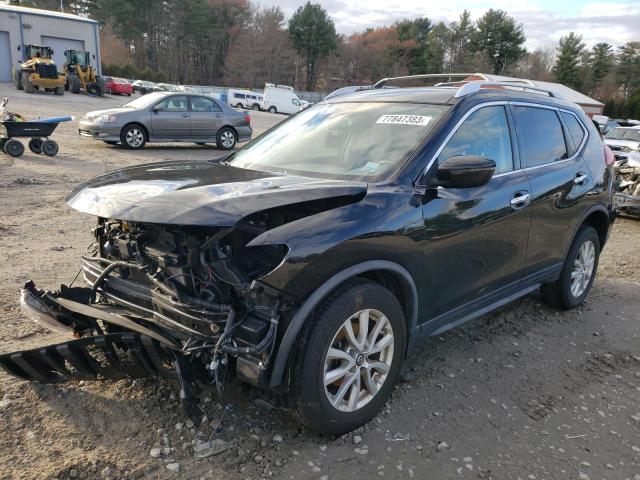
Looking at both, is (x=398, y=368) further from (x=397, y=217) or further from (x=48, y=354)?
(x=48, y=354)

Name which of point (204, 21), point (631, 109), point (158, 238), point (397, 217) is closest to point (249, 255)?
point (158, 238)

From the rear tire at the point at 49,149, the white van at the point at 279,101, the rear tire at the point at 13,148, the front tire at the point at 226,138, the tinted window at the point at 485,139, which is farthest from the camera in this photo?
the white van at the point at 279,101

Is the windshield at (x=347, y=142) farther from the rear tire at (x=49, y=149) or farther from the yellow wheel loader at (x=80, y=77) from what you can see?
the yellow wheel loader at (x=80, y=77)

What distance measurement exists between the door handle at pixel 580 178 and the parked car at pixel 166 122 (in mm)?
11968

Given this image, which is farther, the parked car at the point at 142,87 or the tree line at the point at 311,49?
the tree line at the point at 311,49

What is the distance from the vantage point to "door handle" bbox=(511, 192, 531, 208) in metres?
3.76

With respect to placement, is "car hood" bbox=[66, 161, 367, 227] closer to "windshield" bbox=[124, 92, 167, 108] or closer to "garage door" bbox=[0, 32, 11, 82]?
"windshield" bbox=[124, 92, 167, 108]

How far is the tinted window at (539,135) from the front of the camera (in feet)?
13.3

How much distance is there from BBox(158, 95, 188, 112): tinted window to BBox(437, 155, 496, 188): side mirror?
1271 centimetres

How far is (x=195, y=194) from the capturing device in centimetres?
273

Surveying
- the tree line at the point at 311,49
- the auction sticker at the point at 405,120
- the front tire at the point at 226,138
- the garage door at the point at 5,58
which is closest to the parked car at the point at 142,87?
the garage door at the point at 5,58

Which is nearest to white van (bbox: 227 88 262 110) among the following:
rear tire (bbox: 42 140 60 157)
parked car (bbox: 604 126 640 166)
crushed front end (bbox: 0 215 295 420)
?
parked car (bbox: 604 126 640 166)

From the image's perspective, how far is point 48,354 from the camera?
9.28 ft

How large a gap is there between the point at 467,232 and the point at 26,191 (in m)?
7.76
